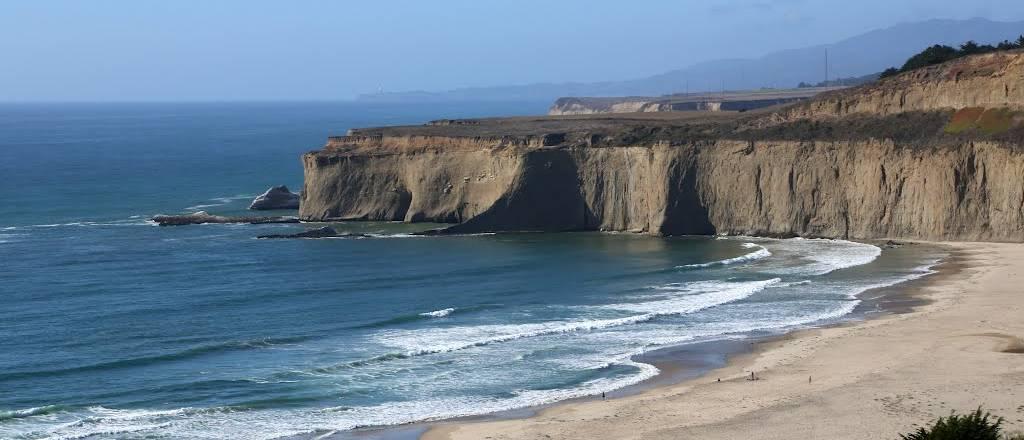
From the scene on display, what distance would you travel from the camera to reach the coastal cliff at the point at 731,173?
57.1 meters

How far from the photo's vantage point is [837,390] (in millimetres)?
33062

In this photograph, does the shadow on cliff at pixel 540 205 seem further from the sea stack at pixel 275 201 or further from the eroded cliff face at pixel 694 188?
the sea stack at pixel 275 201

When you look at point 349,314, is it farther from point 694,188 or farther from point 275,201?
point 275,201

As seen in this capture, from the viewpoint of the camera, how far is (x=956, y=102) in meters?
61.1

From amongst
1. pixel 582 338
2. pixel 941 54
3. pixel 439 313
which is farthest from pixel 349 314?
pixel 941 54

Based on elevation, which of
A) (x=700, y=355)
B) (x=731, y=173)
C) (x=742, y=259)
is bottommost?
(x=700, y=355)

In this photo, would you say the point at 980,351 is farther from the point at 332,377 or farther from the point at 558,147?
the point at 558,147

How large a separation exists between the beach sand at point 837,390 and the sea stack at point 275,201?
152ft

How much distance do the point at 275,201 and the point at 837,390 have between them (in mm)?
52785

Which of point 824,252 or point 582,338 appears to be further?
point 824,252

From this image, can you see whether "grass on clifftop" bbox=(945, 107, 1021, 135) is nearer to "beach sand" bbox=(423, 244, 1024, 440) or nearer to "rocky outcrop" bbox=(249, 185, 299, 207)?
"beach sand" bbox=(423, 244, 1024, 440)

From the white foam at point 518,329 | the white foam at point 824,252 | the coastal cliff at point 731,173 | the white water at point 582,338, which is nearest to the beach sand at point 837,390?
the white water at point 582,338

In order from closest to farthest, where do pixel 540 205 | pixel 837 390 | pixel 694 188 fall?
pixel 837 390, pixel 694 188, pixel 540 205

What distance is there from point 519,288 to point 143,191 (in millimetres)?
48653
